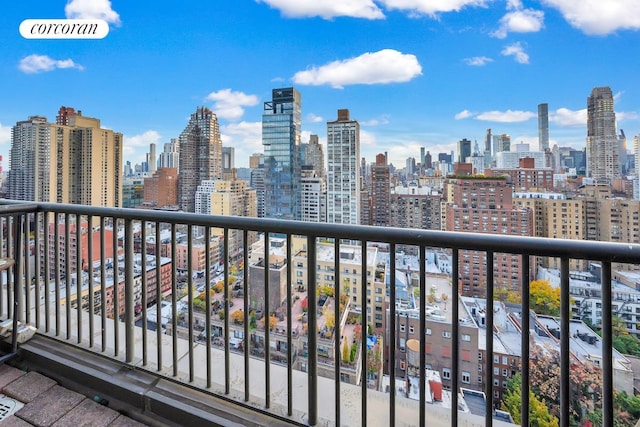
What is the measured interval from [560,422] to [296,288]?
2.84 ft

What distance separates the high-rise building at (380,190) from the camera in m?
1.73

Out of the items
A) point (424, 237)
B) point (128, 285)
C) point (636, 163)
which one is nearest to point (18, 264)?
point (128, 285)

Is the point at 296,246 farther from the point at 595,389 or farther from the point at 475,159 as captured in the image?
the point at 475,159

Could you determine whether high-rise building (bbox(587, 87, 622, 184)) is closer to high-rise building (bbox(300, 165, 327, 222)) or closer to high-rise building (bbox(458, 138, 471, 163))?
high-rise building (bbox(458, 138, 471, 163))

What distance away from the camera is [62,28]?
2.93m

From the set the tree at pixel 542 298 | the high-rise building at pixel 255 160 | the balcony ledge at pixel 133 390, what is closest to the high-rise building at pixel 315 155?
the high-rise building at pixel 255 160

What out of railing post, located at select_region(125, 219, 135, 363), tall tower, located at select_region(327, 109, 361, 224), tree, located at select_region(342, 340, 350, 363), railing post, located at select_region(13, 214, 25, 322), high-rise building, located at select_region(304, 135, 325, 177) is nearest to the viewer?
tree, located at select_region(342, 340, 350, 363)

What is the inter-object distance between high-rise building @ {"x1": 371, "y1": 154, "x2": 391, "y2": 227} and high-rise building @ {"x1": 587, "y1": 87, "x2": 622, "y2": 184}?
3.95 ft

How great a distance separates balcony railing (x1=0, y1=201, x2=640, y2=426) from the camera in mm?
944

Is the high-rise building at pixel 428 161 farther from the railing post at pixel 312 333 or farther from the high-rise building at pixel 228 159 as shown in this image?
the railing post at pixel 312 333

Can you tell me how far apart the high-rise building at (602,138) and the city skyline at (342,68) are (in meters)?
0.05

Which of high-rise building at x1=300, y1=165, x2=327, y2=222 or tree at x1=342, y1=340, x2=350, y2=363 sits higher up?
high-rise building at x1=300, y1=165, x2=327, y2=222

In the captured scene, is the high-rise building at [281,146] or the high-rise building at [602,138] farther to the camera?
the high-rise building at [281,146]

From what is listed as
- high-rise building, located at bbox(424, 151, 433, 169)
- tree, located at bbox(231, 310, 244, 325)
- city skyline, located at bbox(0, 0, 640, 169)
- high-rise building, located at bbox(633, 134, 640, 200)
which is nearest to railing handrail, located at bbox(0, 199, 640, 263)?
tree, located at bbox(231, 310, 244, 325)
